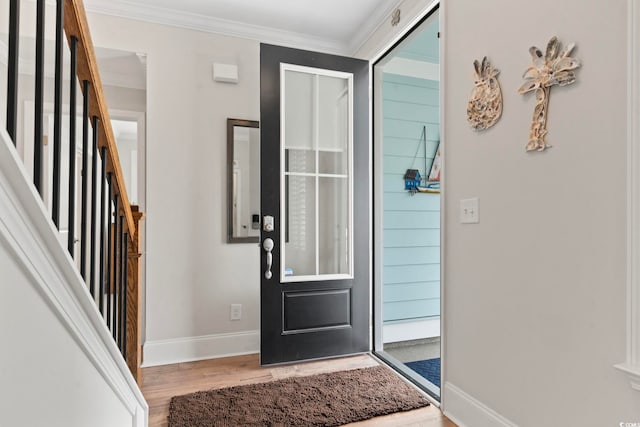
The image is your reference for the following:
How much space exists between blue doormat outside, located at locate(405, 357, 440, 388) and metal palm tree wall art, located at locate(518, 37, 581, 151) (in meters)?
1.73

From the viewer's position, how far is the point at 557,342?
1390 millimetres

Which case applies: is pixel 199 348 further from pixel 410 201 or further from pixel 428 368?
pixel 410 201

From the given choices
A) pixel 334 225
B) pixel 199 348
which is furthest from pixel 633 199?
pixel 199 348

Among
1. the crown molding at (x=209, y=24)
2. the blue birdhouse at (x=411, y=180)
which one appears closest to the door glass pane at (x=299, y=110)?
the crown molding at (x=209, y=24)

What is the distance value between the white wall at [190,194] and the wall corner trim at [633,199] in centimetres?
235

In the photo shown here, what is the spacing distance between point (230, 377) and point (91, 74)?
2007mm

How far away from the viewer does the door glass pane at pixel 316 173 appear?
8.84ft

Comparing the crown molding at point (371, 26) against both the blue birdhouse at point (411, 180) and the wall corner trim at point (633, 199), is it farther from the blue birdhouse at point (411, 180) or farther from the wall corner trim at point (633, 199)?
the wall corner trim at point (633, 199)

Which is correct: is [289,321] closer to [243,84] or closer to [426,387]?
[426,387]

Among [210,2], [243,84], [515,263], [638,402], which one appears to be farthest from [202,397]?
[210,2]

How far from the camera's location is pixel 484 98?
174cm

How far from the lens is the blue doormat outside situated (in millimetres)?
2498

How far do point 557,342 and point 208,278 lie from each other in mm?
2282

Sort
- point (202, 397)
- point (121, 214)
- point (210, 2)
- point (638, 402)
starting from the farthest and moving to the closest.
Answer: point (210, 2)
point (202, 397)
point (121, 214)
point (638, 402)
